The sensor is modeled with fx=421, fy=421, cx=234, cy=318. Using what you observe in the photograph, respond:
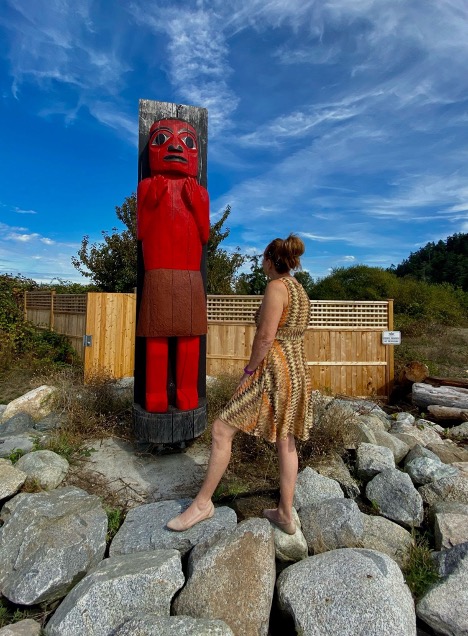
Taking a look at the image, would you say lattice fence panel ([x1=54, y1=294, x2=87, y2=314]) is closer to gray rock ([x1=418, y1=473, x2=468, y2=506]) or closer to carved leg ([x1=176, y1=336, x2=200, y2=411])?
carved leg ([x1=176, y1=336, x2=200, y2=411])

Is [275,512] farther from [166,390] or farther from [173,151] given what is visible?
[173,151]

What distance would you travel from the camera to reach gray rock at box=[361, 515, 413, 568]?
2.54 m

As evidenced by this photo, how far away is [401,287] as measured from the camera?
16.0 meters

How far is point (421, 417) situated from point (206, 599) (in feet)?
16.3

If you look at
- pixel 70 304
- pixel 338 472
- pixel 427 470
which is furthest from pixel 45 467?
pixel 70 304

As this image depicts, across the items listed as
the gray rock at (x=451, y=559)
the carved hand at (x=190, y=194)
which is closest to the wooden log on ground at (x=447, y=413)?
the gray rock at (x=451, y=559)

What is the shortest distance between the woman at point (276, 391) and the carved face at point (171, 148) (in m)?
1.54

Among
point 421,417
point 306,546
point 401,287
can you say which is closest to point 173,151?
point 306,546

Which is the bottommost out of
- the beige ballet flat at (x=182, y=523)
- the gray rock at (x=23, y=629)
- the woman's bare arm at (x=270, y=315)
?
the gray rock at (x=23, y=629)

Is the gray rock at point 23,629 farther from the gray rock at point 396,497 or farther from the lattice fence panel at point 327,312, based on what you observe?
the lattice fence panel at point 327,312

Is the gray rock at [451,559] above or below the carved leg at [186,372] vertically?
below

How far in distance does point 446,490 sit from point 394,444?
902 millimetres

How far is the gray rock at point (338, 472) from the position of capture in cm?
313

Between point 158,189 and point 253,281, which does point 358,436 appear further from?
point 253,281
